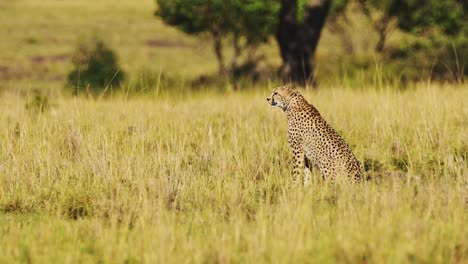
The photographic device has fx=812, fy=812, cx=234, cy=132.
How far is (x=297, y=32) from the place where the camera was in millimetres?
13836

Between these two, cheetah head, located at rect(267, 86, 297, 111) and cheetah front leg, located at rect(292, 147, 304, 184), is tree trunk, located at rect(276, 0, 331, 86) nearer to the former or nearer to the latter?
cheetah head, located at rect(267, 86, 297, 111)

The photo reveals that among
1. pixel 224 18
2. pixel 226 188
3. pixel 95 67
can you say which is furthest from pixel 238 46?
pixel 226 188

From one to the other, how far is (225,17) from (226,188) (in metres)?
13.8

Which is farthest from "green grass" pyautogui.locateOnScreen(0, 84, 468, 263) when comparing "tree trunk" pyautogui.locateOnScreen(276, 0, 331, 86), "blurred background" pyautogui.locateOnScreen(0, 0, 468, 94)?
"tree trunk" pyautogui.locateOnScreen(276, 0, 331, 86)

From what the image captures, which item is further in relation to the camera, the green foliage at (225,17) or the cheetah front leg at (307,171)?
the green foliage at (225,17)

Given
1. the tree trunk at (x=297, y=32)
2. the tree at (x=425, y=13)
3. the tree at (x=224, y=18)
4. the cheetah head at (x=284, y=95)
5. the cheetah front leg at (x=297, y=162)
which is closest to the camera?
the cheetah front leg at (x=297, y=162)

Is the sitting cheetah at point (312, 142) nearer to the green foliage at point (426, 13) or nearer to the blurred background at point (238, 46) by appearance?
the blurred background at point (238, 46)

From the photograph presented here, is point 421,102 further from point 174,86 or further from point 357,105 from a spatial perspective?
point 174,86

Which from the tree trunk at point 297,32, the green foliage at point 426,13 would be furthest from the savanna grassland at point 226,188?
the green foliage at point 426,13

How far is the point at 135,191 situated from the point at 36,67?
2553 centimetres

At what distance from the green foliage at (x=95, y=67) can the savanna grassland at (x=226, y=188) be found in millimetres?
4561

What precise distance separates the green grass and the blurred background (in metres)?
1.14

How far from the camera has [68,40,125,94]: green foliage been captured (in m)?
14.6

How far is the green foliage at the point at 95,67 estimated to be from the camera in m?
14.6
